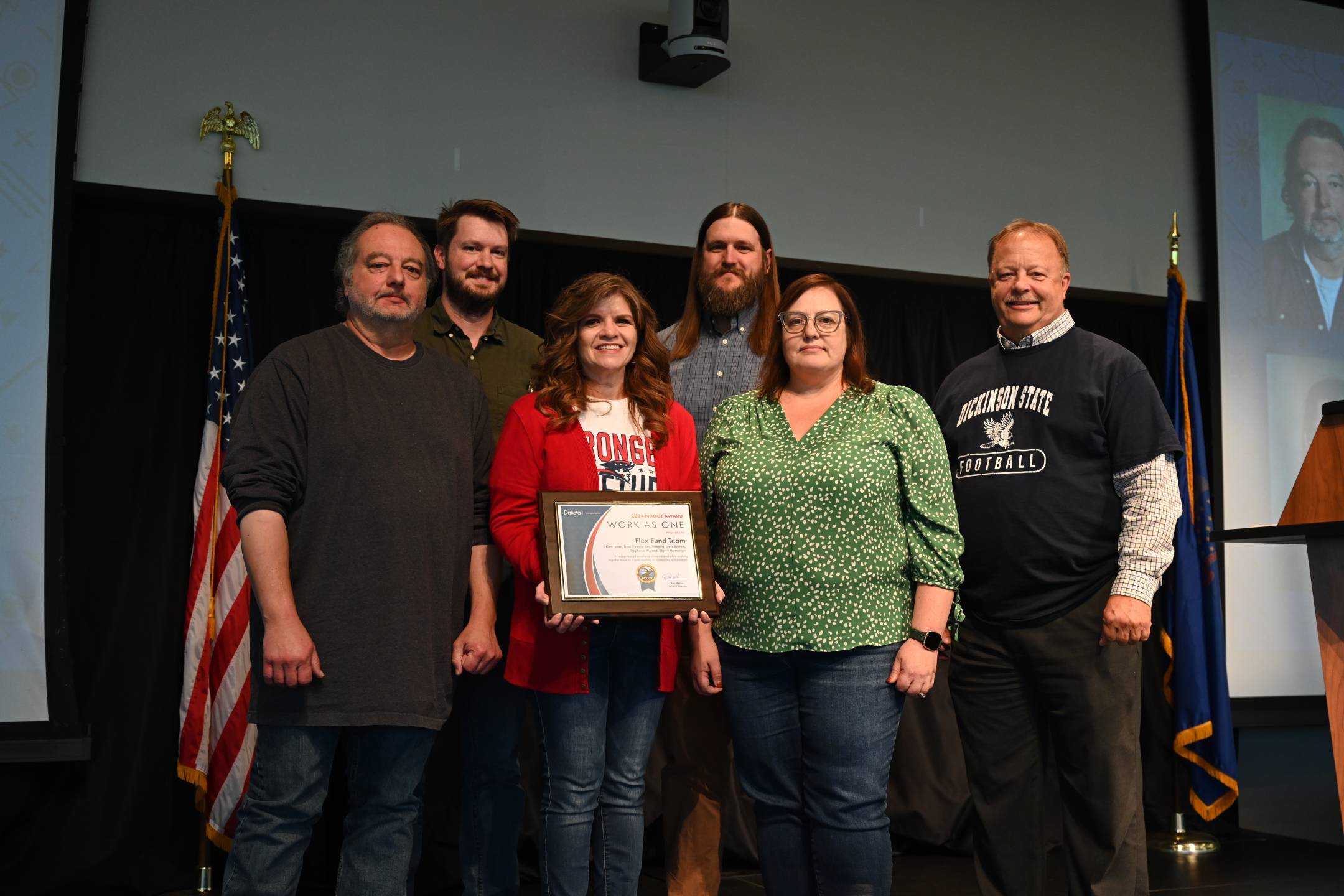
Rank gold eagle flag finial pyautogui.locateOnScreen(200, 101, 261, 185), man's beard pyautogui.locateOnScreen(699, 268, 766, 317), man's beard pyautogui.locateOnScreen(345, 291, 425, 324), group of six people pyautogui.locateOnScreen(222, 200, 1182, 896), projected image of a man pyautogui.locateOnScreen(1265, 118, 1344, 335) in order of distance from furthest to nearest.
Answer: projected image of a man pyautogui.locateOnScreen(1265, 118, 1344, 335) < gold eagle flag finial pyautogui.locateOnScreen(200, 101, 261, 185) < man's beard pyautogui.locateOnScreen(699, 268, 766, 317) < man's beard pyautogui.locateOnScreen(345, 291, 425, 324) < group of six people pyautogui.locateOnScreen(222, 200, 1182, 896)

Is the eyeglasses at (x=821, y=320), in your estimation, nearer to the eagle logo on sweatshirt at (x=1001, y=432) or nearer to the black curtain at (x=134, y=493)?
the eagle logo on sweatshirt at (x=1001, y=432)

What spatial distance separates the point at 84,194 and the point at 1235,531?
3453mm

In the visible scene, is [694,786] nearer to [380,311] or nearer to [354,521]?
[354,521]

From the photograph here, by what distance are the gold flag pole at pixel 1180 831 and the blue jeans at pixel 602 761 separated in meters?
3.01

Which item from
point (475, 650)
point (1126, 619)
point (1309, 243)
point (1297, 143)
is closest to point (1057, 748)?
point (1126, 619)

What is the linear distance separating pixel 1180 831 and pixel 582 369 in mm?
3499

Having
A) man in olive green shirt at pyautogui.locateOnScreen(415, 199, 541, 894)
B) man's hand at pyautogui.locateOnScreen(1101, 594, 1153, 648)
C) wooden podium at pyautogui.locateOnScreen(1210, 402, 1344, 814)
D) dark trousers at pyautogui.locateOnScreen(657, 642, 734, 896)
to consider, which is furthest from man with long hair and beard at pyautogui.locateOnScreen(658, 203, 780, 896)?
wooden podium at pyautogui.locateOnScreen(1210, 402, 1344, 814)

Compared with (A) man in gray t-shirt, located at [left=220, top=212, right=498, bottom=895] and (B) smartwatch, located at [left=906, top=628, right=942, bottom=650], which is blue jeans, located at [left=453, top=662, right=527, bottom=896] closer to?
(A) man in gray t-shirt, located at [left=220, top=212, right=498, bottom=895]

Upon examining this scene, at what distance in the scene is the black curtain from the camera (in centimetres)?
357

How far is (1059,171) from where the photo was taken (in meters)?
5.22

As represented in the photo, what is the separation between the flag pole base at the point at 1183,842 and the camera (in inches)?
178

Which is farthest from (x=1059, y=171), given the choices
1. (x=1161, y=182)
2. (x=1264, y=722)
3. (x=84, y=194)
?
(x=84, y=194)

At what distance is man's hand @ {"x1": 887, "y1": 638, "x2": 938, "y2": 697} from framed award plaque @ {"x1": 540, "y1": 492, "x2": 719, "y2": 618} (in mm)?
383

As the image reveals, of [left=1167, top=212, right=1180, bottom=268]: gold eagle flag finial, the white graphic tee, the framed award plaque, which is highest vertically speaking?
[left=1167, top=212, right=1180, bottom=268]: gold eagle flag finial
